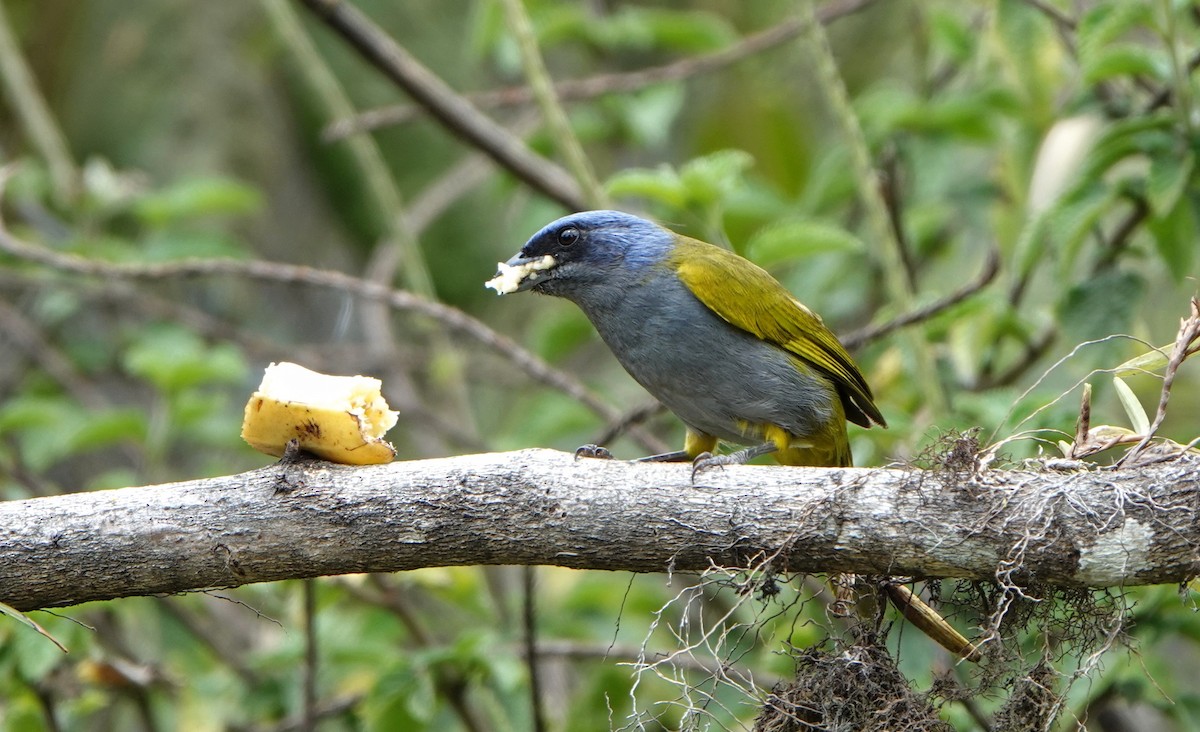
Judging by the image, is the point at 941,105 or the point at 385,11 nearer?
the point at 941,105

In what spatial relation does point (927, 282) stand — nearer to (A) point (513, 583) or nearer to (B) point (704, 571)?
(A) point (513, 583)

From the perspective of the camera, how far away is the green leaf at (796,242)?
12.4ft

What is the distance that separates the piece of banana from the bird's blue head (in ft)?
3.43

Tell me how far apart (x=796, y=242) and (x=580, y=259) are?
2.22ft

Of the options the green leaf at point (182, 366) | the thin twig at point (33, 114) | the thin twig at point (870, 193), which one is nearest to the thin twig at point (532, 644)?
the thin twig at point (870, 193)

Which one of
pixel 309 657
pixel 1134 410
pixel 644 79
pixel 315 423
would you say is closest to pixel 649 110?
pixel 644 79

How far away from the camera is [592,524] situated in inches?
96.4

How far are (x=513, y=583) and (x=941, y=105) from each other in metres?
3.14

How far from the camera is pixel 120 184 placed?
5.42m

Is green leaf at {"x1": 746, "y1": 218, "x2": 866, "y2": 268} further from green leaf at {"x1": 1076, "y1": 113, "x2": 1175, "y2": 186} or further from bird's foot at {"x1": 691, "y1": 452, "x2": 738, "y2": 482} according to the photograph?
bird's foot at {"x1": 691, "y1": 452, "x2": 738, "y2": 482}

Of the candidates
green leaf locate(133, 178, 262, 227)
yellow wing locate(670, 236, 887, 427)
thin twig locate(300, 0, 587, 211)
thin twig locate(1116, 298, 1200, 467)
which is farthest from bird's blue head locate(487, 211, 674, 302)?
green leaf locate(133, 178, 262, 227)

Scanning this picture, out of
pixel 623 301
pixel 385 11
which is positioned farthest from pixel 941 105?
pixel 385 11

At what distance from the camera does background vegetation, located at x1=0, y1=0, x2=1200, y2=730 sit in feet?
12.2

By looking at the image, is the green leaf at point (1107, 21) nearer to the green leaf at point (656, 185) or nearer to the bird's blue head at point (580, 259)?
the green leaf at point (656, 185)
